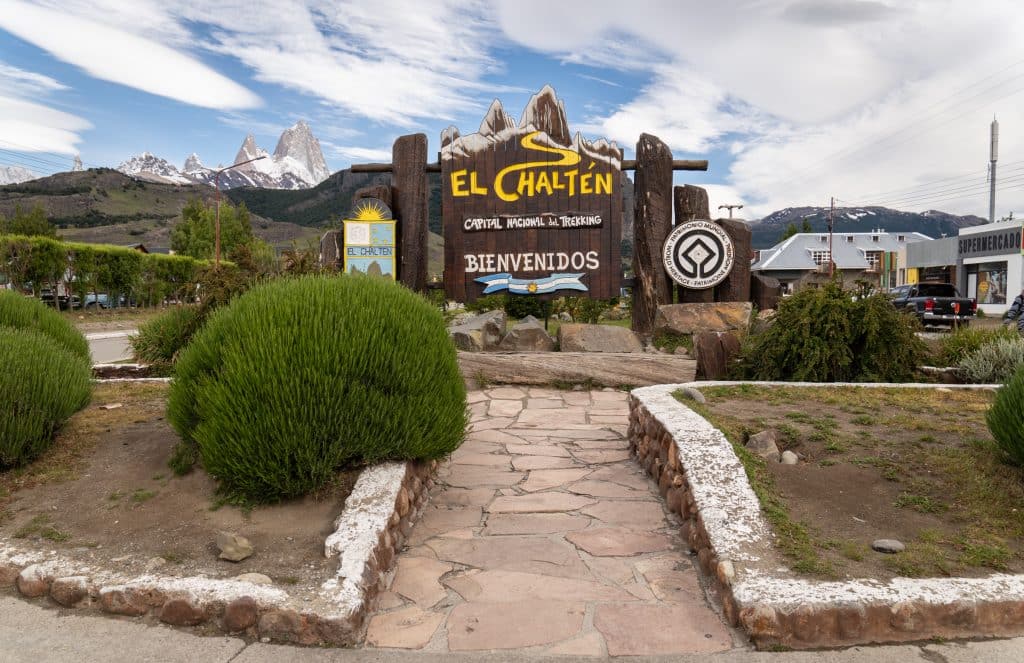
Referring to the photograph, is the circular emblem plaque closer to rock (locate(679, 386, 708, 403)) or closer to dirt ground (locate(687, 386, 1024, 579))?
rock (locate(679, 386, 708, 403))

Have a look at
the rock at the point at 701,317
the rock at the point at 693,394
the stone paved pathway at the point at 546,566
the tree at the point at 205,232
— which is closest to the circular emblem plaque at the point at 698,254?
the rock at the point at 701,317

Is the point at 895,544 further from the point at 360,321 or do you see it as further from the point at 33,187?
the point at 33,187

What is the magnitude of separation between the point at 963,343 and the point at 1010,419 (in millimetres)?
5485

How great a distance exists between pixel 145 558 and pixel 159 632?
556 mm

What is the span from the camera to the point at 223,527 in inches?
143

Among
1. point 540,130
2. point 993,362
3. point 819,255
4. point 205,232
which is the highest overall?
point 205,232

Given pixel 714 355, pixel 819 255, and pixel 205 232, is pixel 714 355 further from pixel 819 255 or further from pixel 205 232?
pixel 819 255

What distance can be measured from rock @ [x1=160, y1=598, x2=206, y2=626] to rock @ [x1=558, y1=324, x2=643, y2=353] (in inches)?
262

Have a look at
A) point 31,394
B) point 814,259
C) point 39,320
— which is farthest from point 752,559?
point 814,259

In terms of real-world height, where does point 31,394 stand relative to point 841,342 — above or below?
below

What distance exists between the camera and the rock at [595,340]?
9203mm

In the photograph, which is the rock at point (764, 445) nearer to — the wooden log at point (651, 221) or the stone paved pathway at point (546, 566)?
the stone paved pathway at point (546, 566)

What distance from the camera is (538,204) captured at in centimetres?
1000

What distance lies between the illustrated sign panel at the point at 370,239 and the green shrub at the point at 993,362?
23.9ft
